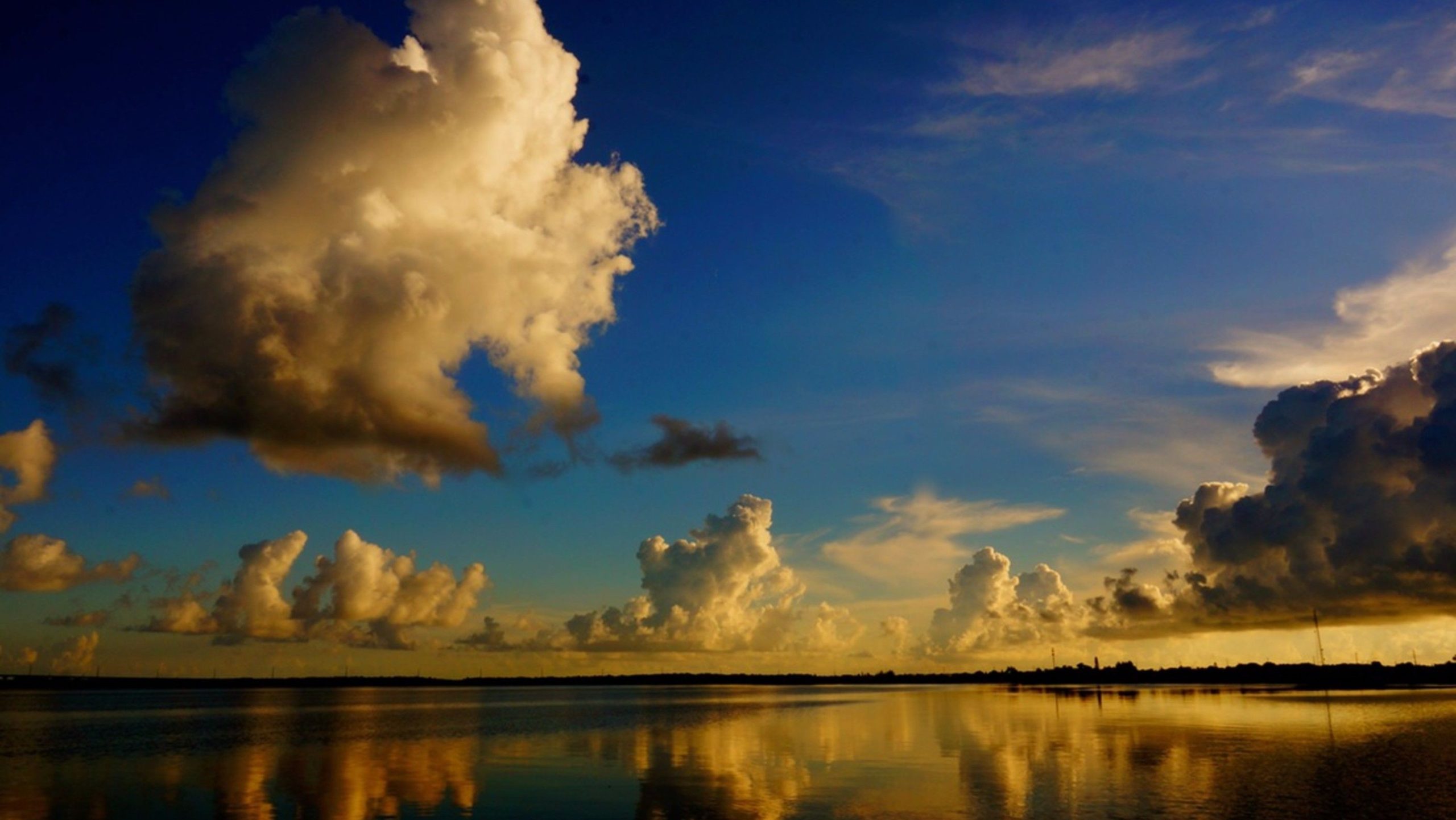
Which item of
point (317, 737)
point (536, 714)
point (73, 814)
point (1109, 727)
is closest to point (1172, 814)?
point (73, 814)

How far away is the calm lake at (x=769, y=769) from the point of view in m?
45.3

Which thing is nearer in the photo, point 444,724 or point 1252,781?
point 1252,781

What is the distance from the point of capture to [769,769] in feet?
203

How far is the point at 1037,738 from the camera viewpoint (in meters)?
Result: 83.6

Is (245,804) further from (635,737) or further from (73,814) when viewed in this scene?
(635,737)

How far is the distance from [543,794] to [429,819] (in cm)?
952

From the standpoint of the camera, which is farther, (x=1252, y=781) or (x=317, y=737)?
(x=317, y=737)

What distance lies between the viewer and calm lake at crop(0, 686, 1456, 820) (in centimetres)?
4531

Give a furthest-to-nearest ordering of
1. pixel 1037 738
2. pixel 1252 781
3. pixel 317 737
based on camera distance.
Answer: pixel 317 737
pixel 1037 738
pixel 1252 781

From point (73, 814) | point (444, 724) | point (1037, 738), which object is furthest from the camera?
point (444, 724)

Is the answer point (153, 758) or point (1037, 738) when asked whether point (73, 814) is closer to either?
point (153, 758)

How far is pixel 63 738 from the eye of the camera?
104 metres

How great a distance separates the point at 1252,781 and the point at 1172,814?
48.6 feet

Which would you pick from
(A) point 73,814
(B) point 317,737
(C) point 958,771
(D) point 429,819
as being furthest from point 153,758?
(C) point 958,771
